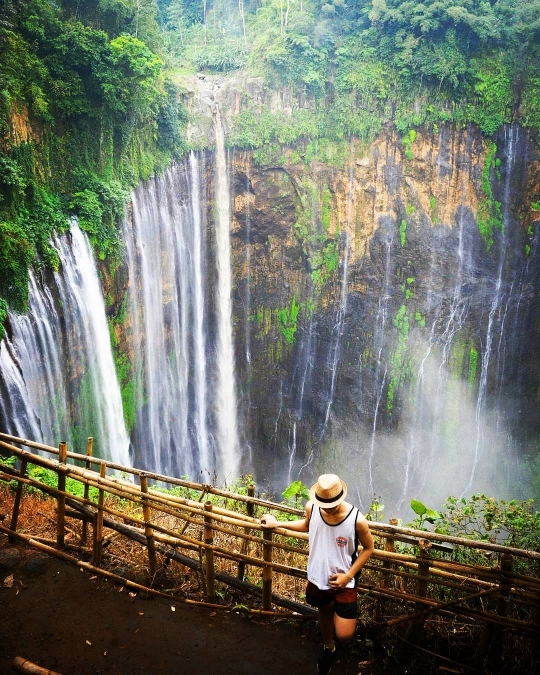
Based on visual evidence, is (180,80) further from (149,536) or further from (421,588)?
(421,588)

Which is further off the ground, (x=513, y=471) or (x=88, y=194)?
(x=88, y=194)

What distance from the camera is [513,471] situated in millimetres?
15672

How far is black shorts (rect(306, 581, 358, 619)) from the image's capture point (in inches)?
117

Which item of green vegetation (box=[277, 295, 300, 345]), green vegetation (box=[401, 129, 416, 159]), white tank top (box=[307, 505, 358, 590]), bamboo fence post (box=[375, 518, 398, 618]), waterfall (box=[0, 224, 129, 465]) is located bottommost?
green vegetation (box=[277, 295, 300, 345])

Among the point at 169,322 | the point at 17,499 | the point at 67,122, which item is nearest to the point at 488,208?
the point at 169,322

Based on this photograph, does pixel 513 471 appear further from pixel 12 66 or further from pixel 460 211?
pixel 12 66

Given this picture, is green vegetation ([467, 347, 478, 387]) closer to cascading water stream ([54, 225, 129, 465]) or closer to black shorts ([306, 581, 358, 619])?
cascading water stream ([54, 225, 129, 465])

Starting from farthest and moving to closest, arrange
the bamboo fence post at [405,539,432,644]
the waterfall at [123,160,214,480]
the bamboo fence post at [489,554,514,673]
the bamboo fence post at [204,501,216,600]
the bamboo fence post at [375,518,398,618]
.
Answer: the waterfall at [123,160,214,480], the bamboo fence post at [204,501,216,600], the bamboo fence post at [375,518,398,618], the bamboo fence post at [405,539,432,644], the bamboo fence post at [489,554,514,673]

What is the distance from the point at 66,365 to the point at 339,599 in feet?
27.5

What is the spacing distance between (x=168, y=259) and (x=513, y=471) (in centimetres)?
1173

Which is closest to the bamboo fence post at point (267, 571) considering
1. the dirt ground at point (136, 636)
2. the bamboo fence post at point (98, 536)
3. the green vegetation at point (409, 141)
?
the dirt ground at point (136, 636)

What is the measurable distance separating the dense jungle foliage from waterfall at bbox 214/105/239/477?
1.72 metres

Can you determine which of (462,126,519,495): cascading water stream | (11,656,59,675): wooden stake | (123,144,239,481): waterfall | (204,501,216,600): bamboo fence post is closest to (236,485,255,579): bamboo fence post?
(204,501,216,600): bamboo fence post

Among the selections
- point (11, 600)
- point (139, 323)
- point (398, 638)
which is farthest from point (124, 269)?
point (398, 638)
